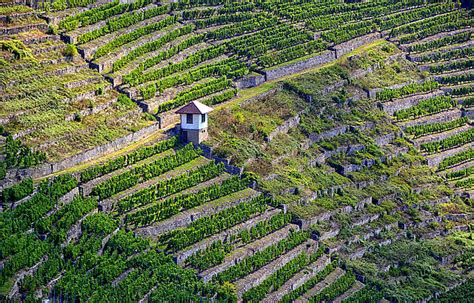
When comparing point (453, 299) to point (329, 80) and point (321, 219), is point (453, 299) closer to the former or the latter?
point (321, 219)

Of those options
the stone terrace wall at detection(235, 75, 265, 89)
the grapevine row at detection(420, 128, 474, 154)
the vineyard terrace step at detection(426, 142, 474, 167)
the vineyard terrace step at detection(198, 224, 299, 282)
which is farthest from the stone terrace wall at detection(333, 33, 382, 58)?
the vineyard terrace step at detection(198, 224, 299, 282)

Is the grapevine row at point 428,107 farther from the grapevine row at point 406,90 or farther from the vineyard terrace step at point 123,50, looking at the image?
the vineyard terrace step at point 123,50

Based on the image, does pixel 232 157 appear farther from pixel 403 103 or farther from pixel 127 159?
pixel 403 103

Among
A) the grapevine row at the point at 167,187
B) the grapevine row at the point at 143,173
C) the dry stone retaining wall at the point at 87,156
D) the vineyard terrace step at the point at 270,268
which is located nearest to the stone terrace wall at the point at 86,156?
the dry stone retaining wall at the point at 87,156

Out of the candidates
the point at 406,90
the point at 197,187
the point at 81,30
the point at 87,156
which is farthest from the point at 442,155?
the point at 87,156

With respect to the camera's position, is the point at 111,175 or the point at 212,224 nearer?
the point at 212,224
